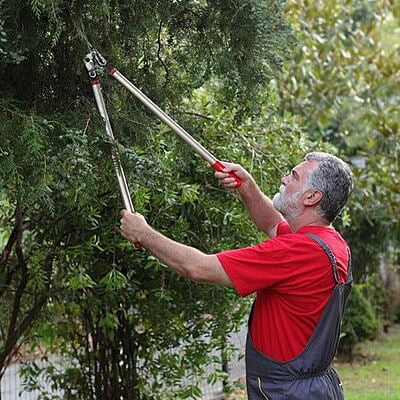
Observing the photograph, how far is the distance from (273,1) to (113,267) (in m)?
1.97

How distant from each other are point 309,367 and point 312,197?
2.38ft

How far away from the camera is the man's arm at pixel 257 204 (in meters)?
4.52

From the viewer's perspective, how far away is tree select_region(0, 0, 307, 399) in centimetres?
366

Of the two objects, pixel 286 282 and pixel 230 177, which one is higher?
pixel 230 177

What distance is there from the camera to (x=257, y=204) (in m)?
4.64

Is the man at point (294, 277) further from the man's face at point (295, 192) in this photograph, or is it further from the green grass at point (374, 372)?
the green grass at point (374, 372)

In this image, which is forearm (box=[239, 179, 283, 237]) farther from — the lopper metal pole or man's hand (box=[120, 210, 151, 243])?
man's hand (box=[120, 210, 151, 243])

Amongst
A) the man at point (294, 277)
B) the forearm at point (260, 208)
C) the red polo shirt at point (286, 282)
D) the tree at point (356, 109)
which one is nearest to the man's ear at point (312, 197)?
the man at point (294, 277)

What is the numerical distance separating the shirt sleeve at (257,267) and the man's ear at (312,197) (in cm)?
28

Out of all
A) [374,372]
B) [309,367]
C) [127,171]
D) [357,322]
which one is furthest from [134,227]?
[357,322]

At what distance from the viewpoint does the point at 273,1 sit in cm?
424

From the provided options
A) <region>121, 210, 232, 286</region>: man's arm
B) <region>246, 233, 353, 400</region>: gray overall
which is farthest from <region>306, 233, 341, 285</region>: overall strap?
<region>121, 210, 232, 286</region>: man's arm

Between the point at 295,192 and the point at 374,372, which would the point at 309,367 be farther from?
the point at 374,372

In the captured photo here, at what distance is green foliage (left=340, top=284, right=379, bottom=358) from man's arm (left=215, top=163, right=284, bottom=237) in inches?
285
